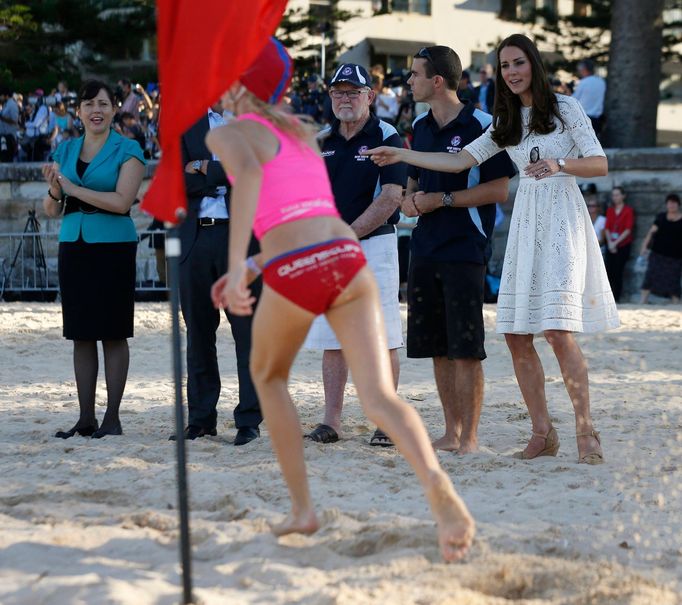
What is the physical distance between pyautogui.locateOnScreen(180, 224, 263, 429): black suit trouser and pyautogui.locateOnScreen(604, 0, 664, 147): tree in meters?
13.7

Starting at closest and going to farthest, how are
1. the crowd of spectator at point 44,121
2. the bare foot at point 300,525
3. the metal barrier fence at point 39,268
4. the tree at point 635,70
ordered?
1. the bare foot at point 300,525
2. the metal barrier fence at point 39,268
3. the tree at point 635,70
4. the crowd of spectator at point 44,121

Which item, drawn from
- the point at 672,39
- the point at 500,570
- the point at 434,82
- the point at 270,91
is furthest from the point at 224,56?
the point at 672,39

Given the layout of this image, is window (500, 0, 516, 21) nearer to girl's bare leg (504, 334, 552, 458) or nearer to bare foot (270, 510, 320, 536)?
girl's bare leg (504, 334, 552, 458)

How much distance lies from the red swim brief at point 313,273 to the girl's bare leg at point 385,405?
0.06 meters

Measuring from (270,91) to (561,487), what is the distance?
2.42 meters

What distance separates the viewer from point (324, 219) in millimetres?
4129

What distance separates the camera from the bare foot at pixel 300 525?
176 inches

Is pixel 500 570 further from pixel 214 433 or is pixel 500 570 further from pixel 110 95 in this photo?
pixel 110 95

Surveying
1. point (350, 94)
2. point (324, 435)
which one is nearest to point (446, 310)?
point (324, 435)

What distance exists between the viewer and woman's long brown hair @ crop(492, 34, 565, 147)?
593 cm

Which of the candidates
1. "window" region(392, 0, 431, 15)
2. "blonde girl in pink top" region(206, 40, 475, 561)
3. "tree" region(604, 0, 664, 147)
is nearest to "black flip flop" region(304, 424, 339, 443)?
"blonde girl in pink top" region(206, 40, 475, 561)

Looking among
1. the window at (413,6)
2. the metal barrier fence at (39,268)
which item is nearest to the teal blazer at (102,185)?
the metal barrier fence at (39,268)

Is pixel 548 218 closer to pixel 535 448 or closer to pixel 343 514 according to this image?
→ pixel 535 448

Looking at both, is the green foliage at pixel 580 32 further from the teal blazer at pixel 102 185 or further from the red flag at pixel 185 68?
the red flag at pixel 185 68
